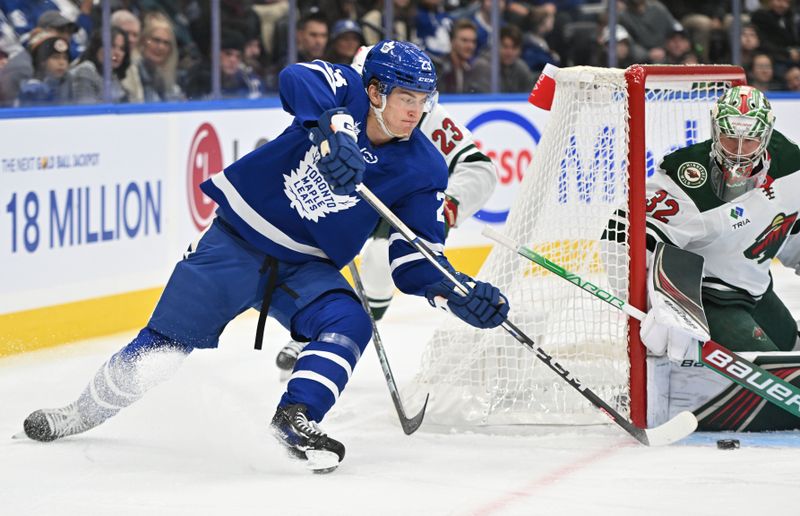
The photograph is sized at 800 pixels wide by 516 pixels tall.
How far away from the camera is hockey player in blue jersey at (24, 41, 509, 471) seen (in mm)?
3029

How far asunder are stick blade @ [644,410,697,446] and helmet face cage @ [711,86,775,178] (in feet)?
2.11

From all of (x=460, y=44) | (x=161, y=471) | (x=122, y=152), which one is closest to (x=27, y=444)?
(x=161, y=471)

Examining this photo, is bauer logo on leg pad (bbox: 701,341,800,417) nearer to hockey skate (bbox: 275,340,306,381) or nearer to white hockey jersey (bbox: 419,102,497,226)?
white hockey jersey (bbox: 419,102,497,226)

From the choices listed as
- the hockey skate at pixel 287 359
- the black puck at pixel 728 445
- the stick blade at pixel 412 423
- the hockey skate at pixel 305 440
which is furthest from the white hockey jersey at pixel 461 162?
the hockey skate at pixel 305 440

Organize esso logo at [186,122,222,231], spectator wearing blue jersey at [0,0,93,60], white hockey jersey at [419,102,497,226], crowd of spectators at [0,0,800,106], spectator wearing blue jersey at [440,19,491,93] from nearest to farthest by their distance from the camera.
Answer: white hockey jersey at [419,102,497,226], spectator wearing blue jersey at [0,0,93,60], crowd of spectators at [0,0,800,106], esso logo at [186,122,222,231], spectator wearing blue jersey at [440,19,491,93]

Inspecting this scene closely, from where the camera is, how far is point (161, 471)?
3.07m

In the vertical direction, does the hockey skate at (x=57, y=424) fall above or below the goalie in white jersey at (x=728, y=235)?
below

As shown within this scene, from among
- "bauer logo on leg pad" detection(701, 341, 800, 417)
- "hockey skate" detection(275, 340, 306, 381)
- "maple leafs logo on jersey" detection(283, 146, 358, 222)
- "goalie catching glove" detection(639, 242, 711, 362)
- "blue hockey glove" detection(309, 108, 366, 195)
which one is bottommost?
"hockey skate" detection(275, 340, 306, 381)

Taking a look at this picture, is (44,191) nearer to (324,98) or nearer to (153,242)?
(153,242)

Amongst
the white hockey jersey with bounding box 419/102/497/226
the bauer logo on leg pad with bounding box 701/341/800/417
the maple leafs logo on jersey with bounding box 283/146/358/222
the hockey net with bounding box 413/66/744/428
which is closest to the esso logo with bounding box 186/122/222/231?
the white hockey jersey with bounding box 419/102/497/226

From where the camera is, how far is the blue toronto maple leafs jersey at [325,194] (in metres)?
3.12

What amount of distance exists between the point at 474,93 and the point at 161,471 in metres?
3.92

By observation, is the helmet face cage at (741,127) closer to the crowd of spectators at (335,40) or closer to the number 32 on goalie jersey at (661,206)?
the number 32 on goalie jersey at (661,206)

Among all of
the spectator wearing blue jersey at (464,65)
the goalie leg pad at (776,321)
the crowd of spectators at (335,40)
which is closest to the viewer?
the goalie leg pad at (776,321)
